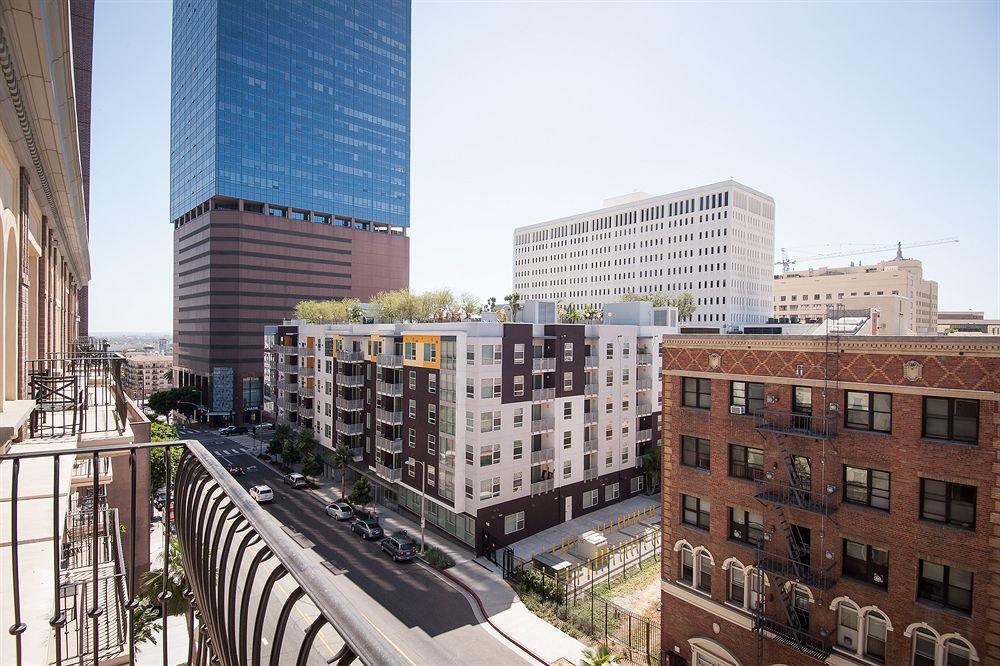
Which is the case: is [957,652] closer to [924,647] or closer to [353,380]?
[924,647]

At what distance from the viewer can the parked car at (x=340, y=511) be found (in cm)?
3947

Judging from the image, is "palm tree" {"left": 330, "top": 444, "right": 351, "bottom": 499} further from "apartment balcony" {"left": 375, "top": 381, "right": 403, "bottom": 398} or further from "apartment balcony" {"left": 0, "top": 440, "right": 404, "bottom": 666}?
"apartment balcony" {"left": 0, "top": 440, "right": 404, "bottom": 666}

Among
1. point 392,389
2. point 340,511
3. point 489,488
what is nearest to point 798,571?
point 489,488

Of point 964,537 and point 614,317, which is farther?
point 614,317

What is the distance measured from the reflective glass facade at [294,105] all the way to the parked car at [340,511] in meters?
73.2

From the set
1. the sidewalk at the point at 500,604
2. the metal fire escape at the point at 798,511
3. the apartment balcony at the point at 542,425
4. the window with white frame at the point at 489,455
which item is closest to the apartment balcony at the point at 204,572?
the metal fire escape at the point at 798,511

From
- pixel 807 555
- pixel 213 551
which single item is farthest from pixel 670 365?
pixel 213 551

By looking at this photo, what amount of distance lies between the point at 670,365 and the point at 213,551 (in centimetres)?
2164

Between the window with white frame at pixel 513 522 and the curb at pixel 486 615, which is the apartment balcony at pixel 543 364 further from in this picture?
the curb at pixel 486 615

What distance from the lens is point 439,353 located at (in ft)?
120

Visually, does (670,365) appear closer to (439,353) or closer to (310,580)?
(439,353)

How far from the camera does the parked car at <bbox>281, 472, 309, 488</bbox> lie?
48219 millimetres

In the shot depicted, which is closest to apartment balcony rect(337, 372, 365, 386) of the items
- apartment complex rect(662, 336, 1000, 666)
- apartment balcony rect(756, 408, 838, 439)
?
apartment complex rect(662, 336, 1000, 666)

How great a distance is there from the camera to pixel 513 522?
35594mm
